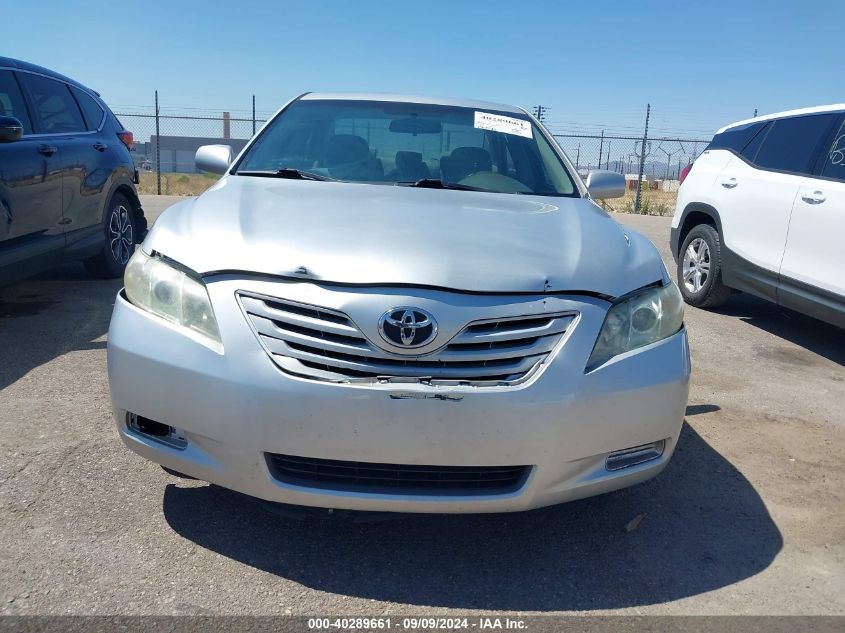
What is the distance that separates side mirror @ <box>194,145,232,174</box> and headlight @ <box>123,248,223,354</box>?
1437 millimetres

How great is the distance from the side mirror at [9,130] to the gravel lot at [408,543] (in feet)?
5.54

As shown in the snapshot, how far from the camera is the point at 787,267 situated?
17.5 feet

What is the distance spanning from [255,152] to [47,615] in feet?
7.65

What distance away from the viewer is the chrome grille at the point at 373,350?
7.17 ft

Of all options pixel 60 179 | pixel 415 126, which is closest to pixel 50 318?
pixel 60 179

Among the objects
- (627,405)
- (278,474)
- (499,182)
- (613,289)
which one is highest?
(499,182)

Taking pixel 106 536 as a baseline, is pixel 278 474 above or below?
above

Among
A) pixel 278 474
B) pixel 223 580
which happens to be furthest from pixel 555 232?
pixel 223 580

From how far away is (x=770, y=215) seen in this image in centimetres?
558

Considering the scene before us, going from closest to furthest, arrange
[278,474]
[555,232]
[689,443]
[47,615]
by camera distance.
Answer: [47,615] < [278,474] < [555,232] < [689,443]

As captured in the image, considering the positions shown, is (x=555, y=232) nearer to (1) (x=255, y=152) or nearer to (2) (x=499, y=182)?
(2) (x=499, y=182)

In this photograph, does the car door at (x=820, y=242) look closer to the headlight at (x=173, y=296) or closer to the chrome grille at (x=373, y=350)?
the chrome grille at (x=373, y=350)

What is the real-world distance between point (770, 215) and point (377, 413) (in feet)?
14.8

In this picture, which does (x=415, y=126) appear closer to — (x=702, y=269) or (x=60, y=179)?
(x=60, y=179)
